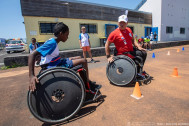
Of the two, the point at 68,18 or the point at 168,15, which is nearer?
the point at 68,18

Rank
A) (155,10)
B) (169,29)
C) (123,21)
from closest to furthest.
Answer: (123,21), (155,10), (169,29)

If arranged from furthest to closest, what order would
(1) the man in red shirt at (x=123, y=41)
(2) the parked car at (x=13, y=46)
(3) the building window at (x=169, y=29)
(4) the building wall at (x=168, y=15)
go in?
(3) the building window at (x=169, y=29) < (4) the building wall at (x=168, y=15) < (2) the parked car at (x=13, y=46) < (1) the man in red shirt at (x=123, y=41)

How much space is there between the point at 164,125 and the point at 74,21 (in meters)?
13.5

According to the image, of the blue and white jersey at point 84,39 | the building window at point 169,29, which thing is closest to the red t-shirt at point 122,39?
the blue and white jersey at point 84,39

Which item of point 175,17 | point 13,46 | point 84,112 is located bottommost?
point 84,112

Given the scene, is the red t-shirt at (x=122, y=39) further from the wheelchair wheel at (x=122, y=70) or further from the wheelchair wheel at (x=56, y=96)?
the wheelchair wheel at (x=56, y=96)

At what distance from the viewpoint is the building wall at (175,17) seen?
20.9m

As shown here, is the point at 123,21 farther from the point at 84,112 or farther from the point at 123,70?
the point at 84,112

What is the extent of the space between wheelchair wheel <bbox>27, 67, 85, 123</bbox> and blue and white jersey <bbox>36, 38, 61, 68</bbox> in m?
0.30

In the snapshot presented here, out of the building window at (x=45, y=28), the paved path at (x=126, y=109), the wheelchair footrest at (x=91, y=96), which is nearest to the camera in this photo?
the paved path at (x=126, y=109)

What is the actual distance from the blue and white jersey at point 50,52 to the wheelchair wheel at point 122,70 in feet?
5.29

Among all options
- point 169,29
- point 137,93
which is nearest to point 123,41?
point 137,93

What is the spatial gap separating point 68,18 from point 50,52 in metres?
12.3

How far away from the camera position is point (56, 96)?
6.02 ft
